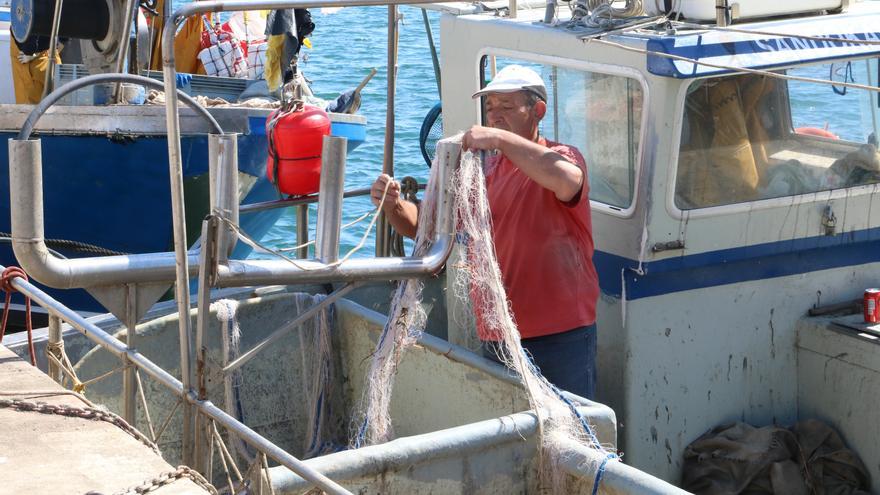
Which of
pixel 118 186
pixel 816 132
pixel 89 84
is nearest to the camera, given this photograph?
pixel 89 84

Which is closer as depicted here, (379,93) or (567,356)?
(567,356)

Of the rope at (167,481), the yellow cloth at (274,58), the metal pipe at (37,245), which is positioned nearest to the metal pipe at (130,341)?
the metal pipe at (37,245)

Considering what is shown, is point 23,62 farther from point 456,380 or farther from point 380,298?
point 456,380

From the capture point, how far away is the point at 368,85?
2142 cm

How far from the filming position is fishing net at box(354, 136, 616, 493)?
375 centimetres

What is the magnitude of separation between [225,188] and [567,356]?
1.68 m

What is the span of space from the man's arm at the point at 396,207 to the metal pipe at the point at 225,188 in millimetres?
1108

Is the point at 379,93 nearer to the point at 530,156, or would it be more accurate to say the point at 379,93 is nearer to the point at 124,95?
the point at 124,95

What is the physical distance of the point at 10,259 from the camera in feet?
33.0

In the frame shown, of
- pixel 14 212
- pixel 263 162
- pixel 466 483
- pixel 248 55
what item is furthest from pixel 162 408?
pixel 248 55

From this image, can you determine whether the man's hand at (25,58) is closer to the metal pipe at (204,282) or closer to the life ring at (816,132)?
the life ring at (816,132)

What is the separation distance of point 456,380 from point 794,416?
155 cm

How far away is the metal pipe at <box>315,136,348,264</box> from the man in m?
0.90

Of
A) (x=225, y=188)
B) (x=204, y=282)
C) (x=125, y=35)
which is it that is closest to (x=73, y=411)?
(x=204, y=282)
